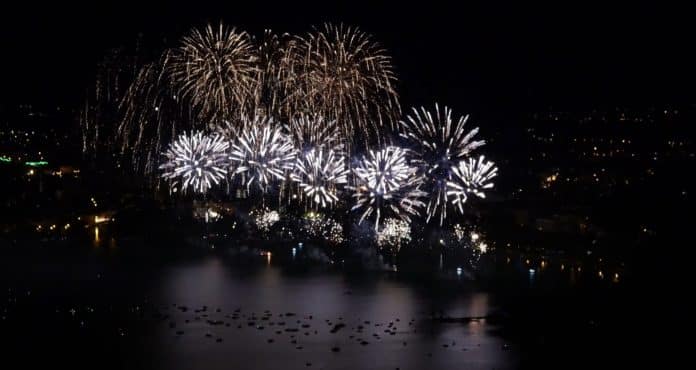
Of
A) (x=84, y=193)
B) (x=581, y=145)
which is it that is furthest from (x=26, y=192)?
(x=581, y=145)

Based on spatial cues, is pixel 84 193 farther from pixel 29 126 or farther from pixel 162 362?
pixel 162 362

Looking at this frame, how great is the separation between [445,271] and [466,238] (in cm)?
338

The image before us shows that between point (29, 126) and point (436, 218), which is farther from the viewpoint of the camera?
point (29, 126)

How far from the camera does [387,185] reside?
23703 mm

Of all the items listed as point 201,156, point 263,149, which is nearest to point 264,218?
point 201,156

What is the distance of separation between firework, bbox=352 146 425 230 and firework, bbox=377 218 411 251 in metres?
0.23

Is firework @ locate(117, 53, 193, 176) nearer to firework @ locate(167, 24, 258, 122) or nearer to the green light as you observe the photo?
firework @ locate(167, 24, 258, 122)

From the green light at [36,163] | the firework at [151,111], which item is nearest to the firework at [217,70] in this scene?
the firework at [151,111]

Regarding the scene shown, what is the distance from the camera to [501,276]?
2145cm

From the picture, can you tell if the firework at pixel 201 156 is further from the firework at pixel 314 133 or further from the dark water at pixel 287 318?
the dark water at pixel 287 318

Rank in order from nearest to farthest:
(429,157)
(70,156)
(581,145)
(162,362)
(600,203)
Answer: (162,362), (429,157), (600,203), (70,156), (581,145)

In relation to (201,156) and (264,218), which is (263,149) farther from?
(264,218)

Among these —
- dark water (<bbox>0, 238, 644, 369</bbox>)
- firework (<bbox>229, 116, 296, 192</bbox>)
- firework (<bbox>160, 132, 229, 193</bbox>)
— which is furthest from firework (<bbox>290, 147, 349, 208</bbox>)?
dark water (<bbox>0, 238, 644, 369</bbox>)

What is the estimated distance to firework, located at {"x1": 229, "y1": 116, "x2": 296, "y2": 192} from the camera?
22.4 m
